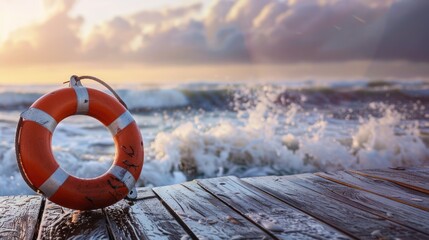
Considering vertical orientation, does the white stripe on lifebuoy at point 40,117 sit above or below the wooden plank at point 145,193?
above

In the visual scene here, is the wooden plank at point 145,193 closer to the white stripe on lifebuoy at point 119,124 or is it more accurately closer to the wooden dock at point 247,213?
the wooden dock at point 247,213

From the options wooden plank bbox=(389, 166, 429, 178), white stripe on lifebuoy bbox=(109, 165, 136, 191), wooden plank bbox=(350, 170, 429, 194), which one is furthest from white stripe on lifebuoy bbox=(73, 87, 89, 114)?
wooden plank bbox=(389, 166, 429, 178)

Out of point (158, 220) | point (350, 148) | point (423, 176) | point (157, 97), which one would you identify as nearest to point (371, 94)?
point (157, 97)

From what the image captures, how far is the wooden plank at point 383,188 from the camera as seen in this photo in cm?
174

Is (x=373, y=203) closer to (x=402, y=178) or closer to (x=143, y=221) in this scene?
(x=402, y=178)

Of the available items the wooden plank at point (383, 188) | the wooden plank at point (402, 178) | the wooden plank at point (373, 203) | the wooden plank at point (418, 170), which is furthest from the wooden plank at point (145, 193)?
the wooden plank at point (418, 170)

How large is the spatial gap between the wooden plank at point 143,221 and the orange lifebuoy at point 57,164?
0.25 ft

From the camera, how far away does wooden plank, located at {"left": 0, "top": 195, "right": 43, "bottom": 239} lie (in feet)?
4.73

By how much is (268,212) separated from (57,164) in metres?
0.88

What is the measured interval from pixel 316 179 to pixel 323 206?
0.54m

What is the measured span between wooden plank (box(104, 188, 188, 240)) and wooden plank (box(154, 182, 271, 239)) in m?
0.04

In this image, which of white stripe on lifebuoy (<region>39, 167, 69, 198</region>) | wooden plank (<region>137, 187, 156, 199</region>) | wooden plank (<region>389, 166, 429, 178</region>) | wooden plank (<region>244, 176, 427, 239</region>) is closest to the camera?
wooden plank (<region>244, 176, 427, 239</region>)

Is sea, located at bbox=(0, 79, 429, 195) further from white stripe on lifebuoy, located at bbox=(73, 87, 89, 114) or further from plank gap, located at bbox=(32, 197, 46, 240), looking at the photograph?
white stripe on lifebuoy, located at bbox=(73, 87, 89, 114)

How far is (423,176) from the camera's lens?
224cm
